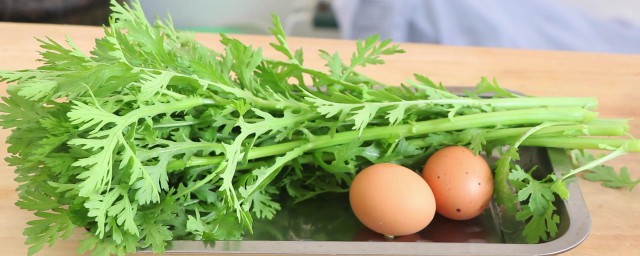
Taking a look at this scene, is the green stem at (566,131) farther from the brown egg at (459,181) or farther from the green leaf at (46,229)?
the green leaf at (46,229)

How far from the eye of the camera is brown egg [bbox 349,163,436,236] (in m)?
0.92

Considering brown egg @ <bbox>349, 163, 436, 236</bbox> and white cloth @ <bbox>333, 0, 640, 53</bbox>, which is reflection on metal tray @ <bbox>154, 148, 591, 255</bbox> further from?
white cloth @ <bbox>333, 0, 640, 53</bbox>

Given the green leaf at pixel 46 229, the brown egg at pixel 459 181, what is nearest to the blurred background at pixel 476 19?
the brown egg at pixel 459 181

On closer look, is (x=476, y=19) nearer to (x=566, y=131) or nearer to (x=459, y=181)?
(x=566, y=131)

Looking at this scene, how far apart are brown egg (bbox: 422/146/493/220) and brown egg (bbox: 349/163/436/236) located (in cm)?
3

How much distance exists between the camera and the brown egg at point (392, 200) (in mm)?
923

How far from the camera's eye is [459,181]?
3.19ft

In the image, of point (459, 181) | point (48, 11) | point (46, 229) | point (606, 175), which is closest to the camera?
point (46, 229)

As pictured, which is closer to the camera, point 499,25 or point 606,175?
point 606,175

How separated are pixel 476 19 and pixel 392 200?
1029 millimetres

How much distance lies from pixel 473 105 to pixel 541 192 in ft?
0.51

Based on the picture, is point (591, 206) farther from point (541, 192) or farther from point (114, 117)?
point (114, 117)

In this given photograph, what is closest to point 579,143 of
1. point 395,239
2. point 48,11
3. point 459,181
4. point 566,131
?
point 566,131

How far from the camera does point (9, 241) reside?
91 cm
